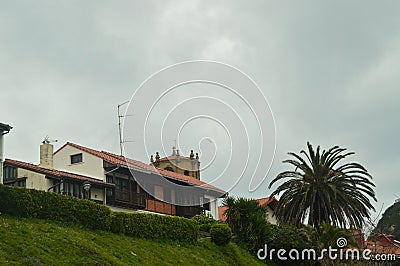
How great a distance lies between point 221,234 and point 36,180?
44.9 ft

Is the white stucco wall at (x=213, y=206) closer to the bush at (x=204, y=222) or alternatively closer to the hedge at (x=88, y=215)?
the bush at (x=204, y=222)

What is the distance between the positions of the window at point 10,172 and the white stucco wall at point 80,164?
6.74 meters

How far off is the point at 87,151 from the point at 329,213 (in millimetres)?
19921

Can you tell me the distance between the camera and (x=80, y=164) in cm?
5109

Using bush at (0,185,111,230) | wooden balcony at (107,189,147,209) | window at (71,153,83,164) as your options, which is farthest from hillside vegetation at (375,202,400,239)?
bush at (0,185,111,230)

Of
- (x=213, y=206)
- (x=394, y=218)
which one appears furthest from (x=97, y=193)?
(x=394, y=218)

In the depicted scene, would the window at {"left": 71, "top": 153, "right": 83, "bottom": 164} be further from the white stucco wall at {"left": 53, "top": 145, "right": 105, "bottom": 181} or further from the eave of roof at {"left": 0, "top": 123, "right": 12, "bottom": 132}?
the eave of roof at {"left": 0, "top": 123, "right": 12, "bottom": 132}

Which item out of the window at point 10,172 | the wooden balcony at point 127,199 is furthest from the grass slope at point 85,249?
the window at point 10,172

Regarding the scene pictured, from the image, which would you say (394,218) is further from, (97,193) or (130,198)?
(97,193)

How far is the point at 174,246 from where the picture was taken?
36.0m

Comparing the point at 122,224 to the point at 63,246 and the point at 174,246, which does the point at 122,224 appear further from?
the point at 63,246

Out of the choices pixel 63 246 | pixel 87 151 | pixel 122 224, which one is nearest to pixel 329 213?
pixel 122 224

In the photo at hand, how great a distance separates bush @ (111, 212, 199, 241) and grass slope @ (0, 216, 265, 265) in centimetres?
61

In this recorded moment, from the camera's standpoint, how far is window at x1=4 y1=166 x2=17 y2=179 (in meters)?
44.6
